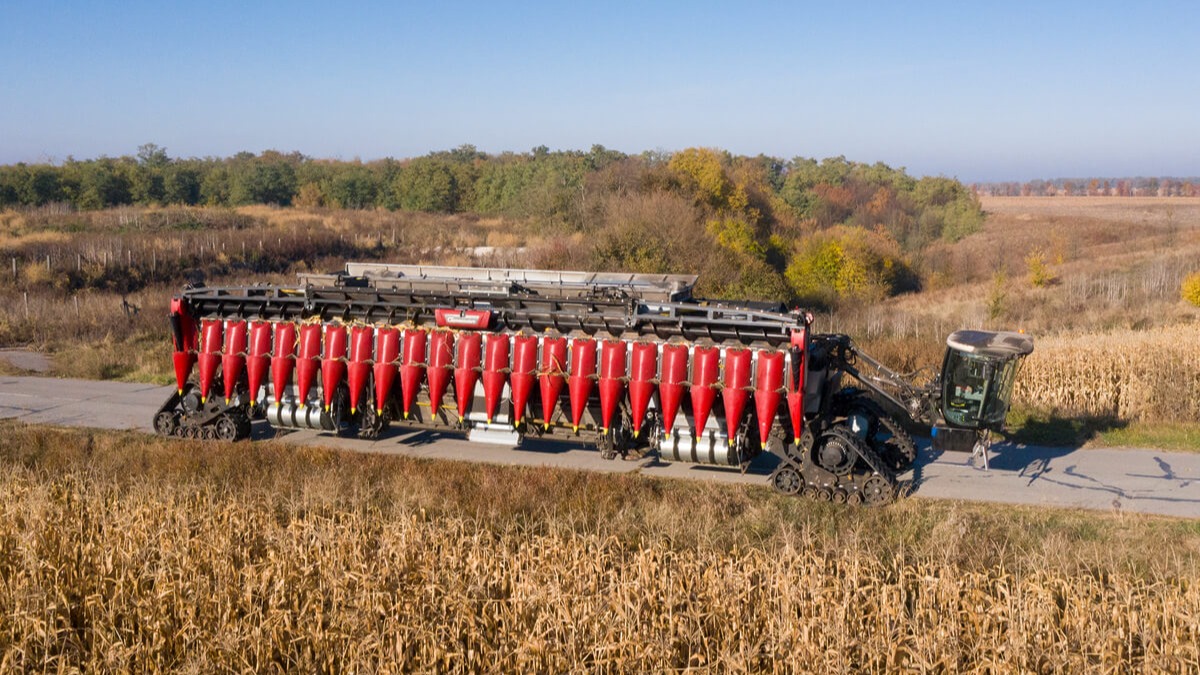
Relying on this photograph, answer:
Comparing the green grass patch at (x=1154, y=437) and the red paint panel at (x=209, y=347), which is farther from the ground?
the red paint panel at (x=209, y=347)

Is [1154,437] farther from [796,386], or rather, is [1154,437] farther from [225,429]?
[225,429]

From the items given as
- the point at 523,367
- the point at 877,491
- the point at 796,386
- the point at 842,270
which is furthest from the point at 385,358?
the point at 842,270

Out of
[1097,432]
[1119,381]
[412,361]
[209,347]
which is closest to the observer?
[412,361]

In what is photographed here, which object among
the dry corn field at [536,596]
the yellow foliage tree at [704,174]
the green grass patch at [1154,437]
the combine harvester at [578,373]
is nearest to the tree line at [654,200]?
the yellow foliage tree at [704,174]

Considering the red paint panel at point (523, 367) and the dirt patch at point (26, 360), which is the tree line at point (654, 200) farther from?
the red paint panel at point (523, 367)

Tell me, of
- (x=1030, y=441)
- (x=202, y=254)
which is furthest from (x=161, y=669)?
(x=202, y=254)

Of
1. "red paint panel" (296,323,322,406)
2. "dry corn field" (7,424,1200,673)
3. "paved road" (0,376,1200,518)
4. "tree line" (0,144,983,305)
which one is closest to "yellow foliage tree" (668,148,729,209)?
"tree line" (0,144,983,305)
